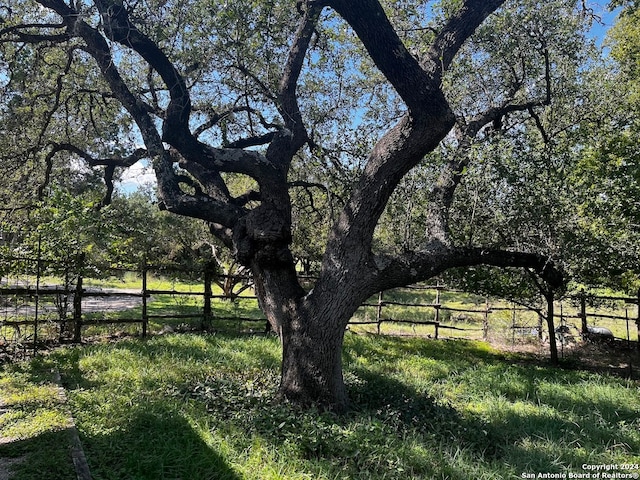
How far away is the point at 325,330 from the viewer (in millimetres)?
4785

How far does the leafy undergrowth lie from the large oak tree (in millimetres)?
773

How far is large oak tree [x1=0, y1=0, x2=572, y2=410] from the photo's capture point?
4602 millimetres

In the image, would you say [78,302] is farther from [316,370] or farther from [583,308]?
[583,308]

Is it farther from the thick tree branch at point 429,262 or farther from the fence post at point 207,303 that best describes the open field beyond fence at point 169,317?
the thick tree branch at point 429,262

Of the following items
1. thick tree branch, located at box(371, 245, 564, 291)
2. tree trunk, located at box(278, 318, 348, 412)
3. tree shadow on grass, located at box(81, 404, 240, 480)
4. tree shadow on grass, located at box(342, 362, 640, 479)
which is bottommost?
tree shadow on grass, located at box(342, 362, 640, 479)

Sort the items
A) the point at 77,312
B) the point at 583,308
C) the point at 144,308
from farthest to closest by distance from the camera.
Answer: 1. the point at 583,308
2. the point at 144,308
3. the point at 77,312

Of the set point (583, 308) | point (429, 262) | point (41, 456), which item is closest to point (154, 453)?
point (41, 456)

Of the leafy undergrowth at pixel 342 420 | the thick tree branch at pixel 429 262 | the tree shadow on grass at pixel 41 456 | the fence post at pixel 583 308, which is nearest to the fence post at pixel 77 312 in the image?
the leafy undergrowth at pixel 342 420

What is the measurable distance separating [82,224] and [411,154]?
5.89 m

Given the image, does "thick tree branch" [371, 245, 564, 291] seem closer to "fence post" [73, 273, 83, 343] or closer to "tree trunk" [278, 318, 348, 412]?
"tree trunk" [278, 318, 348, 412]

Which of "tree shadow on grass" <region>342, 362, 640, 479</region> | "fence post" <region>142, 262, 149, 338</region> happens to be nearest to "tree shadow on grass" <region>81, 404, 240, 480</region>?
"tree shadow on grass" <region>342, 362, 640, 479</region>

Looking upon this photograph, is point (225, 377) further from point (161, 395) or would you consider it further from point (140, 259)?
point (140, 259)

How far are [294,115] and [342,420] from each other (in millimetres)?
4024

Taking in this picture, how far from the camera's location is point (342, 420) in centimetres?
451
